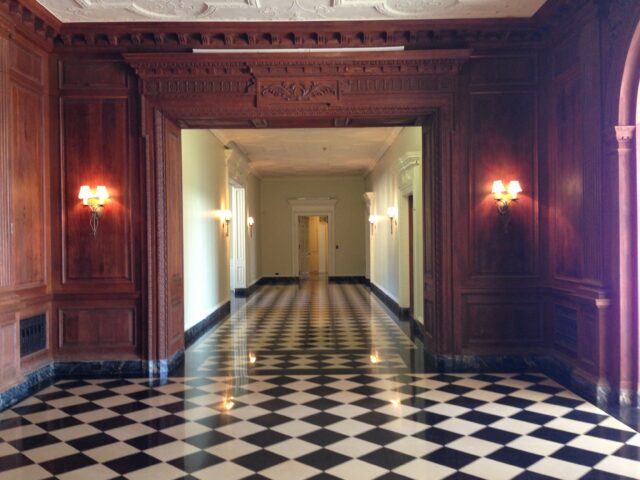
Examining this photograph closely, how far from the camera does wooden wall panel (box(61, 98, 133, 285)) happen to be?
7027 mm


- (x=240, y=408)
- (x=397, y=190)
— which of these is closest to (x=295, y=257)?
(x=397, y=190)

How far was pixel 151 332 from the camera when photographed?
7035 millimetres

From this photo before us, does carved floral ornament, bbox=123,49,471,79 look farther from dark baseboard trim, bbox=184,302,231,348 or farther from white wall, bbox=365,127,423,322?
dark baseboard trim, bbox=184,302,231,348

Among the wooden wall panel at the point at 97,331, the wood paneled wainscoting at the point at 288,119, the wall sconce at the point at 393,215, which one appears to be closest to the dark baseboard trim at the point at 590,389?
the wood paneled wainscoting at the point at 288,119

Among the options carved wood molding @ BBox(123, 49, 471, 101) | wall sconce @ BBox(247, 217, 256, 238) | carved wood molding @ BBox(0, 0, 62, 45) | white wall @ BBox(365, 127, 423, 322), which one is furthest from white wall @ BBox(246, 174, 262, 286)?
carved wood molding @ BBox(0, 0, 62, 45)

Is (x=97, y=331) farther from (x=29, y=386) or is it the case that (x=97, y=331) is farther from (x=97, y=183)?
(x=97, y=183)

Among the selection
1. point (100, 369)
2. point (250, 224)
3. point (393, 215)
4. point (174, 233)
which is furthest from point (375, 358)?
point (250, 224)

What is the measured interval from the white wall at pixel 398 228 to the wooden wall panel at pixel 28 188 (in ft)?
18.6

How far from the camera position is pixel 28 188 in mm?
6477

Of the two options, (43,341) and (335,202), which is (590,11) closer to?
(43,341)

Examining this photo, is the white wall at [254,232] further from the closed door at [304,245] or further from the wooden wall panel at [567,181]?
the wooden wall panel at [567,181]

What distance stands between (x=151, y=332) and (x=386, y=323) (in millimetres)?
5175

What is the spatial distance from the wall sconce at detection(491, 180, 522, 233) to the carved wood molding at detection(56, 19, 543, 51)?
5.57ft

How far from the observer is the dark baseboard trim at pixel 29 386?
5727 mm
